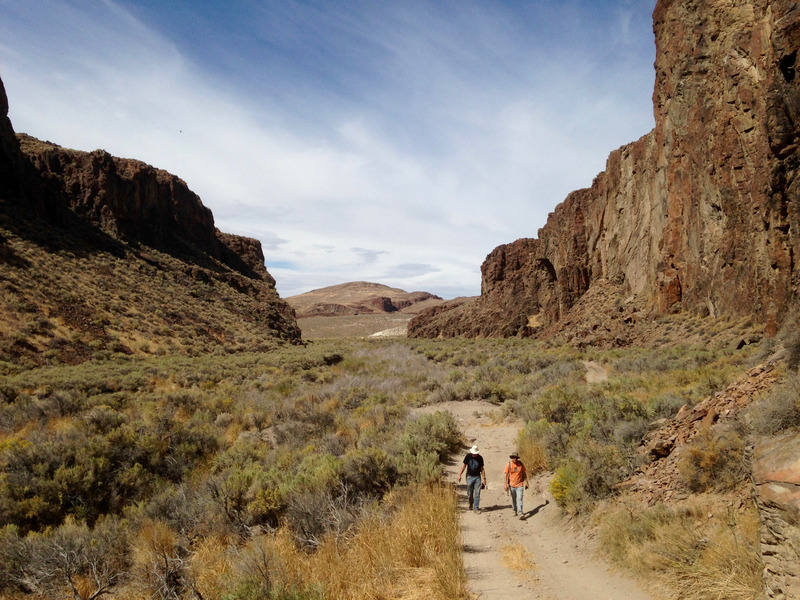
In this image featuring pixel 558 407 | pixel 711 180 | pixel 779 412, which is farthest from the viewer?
pixel 711 180

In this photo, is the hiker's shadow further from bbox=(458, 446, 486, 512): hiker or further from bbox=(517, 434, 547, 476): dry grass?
bbox=(517, 434, 547, 476): dry grass

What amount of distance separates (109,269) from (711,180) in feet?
130

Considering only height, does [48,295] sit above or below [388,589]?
above

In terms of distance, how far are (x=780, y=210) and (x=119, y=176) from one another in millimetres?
51788

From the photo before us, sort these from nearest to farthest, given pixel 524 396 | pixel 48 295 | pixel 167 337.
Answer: pixel 524 396 < pixel 48 295 < pixel 167 337

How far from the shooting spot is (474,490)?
6.84 metres

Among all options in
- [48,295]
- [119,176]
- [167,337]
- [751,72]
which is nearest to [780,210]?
[751,72]

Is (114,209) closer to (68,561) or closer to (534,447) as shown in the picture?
(68,561)

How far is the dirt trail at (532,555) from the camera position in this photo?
430 cm

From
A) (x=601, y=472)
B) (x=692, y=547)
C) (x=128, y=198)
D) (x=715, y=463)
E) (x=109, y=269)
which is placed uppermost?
(x=128, y=198)

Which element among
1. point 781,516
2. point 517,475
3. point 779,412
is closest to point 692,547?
point 781,516

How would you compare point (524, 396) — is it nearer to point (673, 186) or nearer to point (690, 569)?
point (690, 569)

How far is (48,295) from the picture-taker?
83.0ft

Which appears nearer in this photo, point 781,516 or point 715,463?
point 781,516
